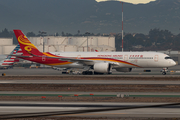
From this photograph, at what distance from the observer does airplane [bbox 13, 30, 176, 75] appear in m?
55.0

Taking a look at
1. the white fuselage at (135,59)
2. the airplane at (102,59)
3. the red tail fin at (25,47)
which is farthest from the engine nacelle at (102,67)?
the red tail fin at (25,47)

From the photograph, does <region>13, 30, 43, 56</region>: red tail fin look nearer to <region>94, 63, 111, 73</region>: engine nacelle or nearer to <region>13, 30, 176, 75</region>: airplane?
<region>13, 30, 176, 75</region>: airplane

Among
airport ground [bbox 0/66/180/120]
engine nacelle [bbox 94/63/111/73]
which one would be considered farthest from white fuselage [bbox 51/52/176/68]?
airport ground [bbox 0/66/180/120]

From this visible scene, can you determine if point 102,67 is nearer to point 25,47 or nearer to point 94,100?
point 25,47

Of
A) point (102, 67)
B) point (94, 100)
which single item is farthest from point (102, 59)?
point (94, 100)

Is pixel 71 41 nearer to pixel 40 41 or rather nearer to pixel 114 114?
pixel 40 41

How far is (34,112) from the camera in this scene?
21484 millimetres

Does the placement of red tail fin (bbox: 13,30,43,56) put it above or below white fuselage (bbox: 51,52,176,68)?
above

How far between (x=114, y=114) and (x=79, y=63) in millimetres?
37017

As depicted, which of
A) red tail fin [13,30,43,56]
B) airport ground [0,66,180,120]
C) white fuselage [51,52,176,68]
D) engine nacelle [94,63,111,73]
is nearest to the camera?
airport ground [0,66,180,120]

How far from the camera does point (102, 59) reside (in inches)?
2242

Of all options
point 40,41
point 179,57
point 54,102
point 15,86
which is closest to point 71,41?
point 40,41

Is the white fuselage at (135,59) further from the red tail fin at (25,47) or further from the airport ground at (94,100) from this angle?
the airport ground at (94,100)

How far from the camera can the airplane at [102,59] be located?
55031mm
